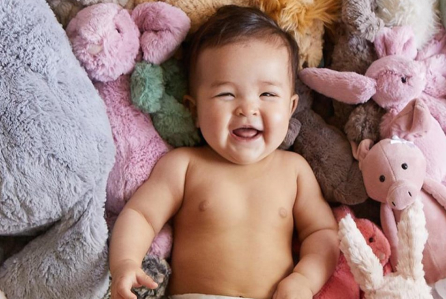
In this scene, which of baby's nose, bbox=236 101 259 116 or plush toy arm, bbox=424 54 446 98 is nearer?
baby's nose, bbox=236 101 259 116

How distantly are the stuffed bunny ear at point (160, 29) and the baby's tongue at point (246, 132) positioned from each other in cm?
22

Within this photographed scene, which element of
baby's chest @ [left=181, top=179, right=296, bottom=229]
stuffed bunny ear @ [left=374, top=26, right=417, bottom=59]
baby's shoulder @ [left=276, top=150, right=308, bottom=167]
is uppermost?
stuffed bunny ear @ [left=374, top=26, right=417, bottom=59]

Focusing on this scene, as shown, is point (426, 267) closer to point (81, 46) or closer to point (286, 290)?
point (286, 290)

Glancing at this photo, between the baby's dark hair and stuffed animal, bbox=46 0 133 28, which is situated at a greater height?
stuffed animal, bbox=46 0 133 28

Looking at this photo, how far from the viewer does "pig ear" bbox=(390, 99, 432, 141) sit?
3.64ft

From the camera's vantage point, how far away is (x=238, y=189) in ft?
3.88

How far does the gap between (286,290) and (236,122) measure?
0.35 metres

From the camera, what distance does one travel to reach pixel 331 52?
1.31 meters

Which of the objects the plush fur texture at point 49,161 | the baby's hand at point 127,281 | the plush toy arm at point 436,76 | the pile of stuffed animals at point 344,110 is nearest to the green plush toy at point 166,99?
the pile of stuffed animals at point 344,110

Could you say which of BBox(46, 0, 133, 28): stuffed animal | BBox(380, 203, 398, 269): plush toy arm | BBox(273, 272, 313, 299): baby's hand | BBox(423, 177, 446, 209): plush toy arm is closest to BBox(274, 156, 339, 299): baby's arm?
BBox(273, 272, 313, 299): baby's hand

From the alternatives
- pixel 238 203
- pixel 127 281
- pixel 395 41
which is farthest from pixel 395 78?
pixel 127 281

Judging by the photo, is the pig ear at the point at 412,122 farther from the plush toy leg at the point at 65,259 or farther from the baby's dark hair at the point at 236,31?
the plush toy leg at the point at 65,259

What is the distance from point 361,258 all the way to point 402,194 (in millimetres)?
153

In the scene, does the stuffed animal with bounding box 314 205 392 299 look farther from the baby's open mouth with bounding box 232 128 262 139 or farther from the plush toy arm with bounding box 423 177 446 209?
the baby's open mouth with bounding box 232 128 262 139
